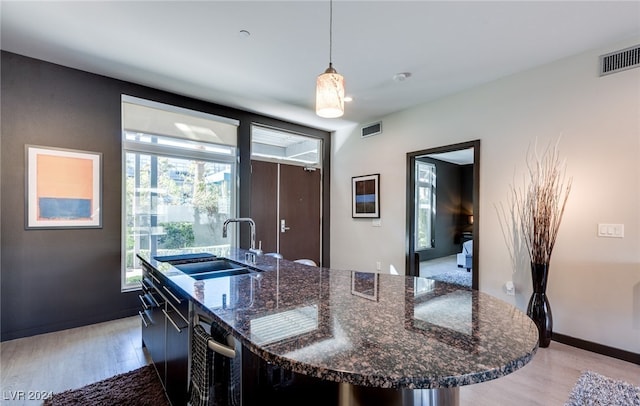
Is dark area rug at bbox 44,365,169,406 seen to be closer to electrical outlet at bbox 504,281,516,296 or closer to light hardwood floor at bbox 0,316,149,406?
light hardwood floor at bbox 0,316,149,406

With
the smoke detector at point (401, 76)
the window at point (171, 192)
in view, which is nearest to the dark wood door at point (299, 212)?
the window at point (171, 192)

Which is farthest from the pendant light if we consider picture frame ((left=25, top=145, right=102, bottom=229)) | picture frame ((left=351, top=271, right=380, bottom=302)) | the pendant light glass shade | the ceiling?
picture frame ((left=25, top=145, right=102, bottom=229))

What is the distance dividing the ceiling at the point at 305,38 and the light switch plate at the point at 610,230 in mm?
1630

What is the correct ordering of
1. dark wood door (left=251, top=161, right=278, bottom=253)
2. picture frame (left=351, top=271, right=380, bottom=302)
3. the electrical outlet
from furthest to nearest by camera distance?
dark wood door (left=251, top=161, right=278, bottom=253) → the electrical outlet → picture frame (left=351, top=271, right=380, bottom=302)

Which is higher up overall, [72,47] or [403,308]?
[72,47]

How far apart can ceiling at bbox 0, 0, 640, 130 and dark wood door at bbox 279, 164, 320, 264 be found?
6.01 feet

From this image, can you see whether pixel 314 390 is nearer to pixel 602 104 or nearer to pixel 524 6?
pixel 524 6

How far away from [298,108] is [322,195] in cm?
180

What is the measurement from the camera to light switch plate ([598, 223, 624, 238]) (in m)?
2.54

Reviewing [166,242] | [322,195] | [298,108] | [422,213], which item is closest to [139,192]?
[166,242]

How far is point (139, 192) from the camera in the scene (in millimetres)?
3580

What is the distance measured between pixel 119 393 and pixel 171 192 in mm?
2385

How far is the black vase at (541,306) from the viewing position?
8.90 feet

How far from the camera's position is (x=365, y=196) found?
195 inches
